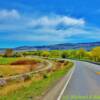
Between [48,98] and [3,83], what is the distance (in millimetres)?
11737

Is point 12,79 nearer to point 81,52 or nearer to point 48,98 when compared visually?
point 48,98

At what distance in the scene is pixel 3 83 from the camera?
965 inches

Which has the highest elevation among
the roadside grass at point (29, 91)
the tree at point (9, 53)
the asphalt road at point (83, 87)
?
the tree at point (9, 53)

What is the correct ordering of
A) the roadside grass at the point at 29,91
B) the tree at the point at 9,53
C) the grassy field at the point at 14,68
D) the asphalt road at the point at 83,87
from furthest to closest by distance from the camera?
the tree at the point at 9,53, the grassy field at the point at 14,68, the asphalt road at the point at 83,87, the roadside grass at the point at 29,91

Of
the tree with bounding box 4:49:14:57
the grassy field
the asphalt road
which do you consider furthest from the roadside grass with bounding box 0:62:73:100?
the tree with bounding box 4:49:14:57

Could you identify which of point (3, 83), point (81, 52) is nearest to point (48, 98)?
point (3, 83)

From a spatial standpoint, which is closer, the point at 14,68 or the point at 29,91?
the point at 29,91

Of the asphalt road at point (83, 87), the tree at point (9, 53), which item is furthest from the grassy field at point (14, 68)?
the tree at point (9, 53)

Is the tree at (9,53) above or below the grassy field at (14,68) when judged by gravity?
above

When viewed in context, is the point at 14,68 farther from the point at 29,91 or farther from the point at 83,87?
the point at 29,91

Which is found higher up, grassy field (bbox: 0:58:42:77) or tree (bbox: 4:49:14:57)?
tree (bbox: 4:49:14:57)

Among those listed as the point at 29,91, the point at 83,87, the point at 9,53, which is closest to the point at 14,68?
the point at 83,87

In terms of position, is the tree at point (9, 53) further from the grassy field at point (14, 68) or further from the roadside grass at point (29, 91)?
the roadside grass at point (29, 91)

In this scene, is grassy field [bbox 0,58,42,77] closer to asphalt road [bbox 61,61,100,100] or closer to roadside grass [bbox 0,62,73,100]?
asphalt road [bbox 61,61,100,100]
